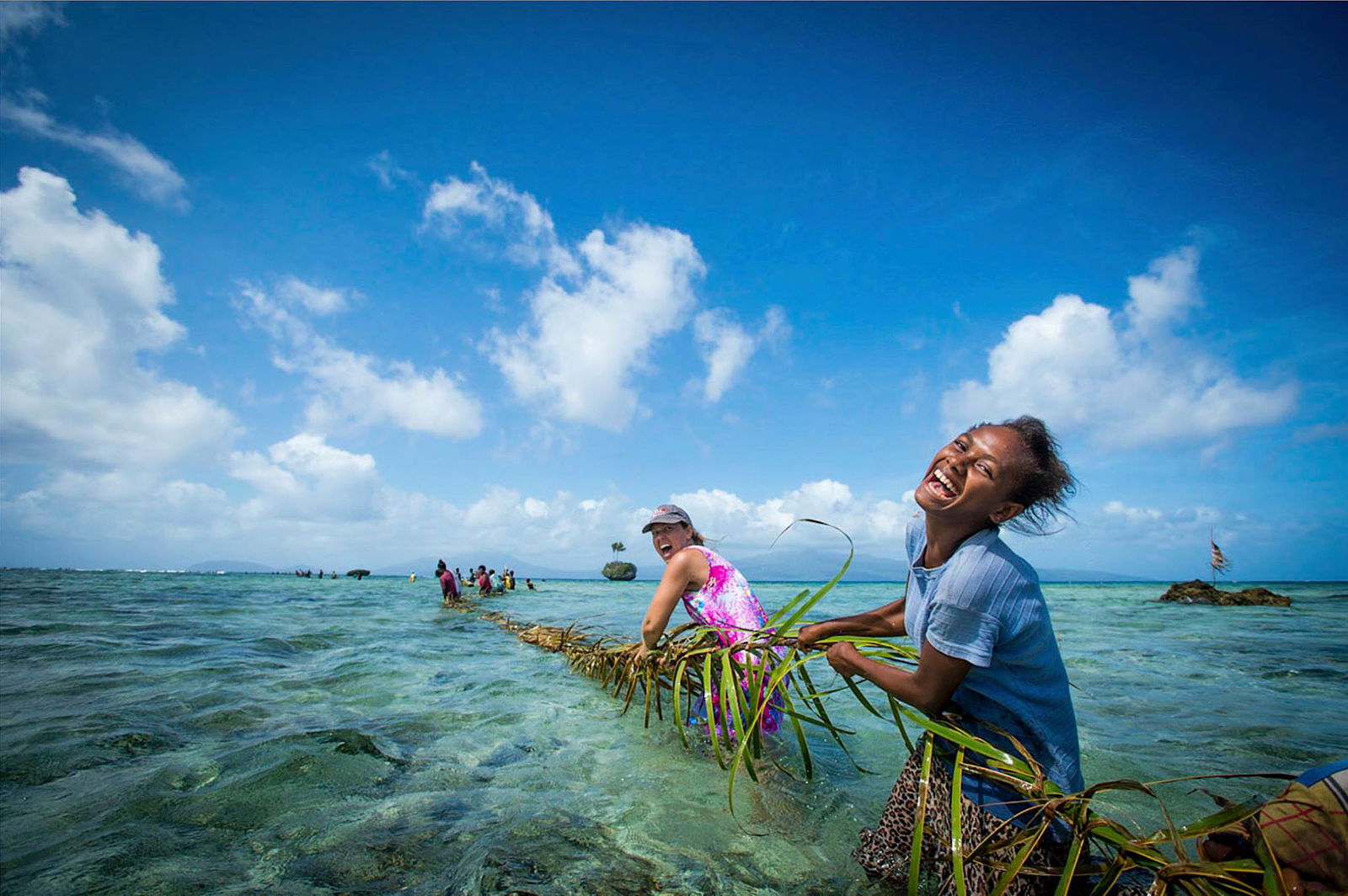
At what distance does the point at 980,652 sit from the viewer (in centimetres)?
197

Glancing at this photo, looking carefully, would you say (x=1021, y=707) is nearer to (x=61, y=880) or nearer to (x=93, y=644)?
(x=61, y=880)

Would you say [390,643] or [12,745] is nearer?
[12,745]

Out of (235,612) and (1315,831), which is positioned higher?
(1315,831)

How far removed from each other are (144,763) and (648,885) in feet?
11.1

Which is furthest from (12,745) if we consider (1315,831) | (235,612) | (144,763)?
(235,612)

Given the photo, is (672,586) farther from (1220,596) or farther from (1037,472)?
(1220,596)

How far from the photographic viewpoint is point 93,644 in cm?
757

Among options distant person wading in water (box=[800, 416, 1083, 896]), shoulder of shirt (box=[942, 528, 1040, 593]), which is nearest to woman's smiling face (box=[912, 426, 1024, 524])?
distant person wading in water (box=[800, 416, 1083, 896])

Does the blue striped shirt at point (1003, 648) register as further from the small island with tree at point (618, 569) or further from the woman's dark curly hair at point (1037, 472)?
the small island with tree at point (618, 569)

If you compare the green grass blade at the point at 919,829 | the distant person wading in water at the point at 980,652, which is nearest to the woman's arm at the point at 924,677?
the distant person wading in water at the point at 980,652

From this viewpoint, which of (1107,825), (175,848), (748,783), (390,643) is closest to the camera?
(1107,825)

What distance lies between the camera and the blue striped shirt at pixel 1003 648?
6.52ft

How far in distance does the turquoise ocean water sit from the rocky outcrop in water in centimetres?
1950

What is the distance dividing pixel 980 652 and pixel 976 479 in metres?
0.67
